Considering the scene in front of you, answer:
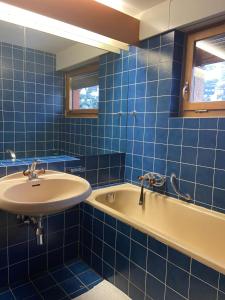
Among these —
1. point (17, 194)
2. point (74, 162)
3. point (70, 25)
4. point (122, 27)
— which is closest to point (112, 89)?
point (122, 27)

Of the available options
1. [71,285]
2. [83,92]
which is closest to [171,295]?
[71,285]

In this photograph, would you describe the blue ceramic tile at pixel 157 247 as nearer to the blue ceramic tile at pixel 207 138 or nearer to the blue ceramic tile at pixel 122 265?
the blue ceramic tile at pixel 122 265

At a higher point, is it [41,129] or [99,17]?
[99,17]

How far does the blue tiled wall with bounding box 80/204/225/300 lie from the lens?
1118 mm

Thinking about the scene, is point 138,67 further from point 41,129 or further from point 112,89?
point 41,129

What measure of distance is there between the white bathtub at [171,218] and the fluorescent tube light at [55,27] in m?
1.36

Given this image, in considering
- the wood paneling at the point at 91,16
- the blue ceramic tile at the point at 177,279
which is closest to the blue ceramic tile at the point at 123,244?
the blue ceramic tile at the point at 177,279

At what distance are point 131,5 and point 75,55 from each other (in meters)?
0.63

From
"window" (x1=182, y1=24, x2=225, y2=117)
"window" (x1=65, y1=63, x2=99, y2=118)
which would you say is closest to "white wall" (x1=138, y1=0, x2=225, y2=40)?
"window" (x1=182, y1=24, x2=225, y2=117)

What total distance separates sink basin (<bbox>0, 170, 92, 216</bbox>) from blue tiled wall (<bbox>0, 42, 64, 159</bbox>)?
0.27 metres

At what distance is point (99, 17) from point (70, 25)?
26 cm

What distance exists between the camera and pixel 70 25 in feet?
5.70

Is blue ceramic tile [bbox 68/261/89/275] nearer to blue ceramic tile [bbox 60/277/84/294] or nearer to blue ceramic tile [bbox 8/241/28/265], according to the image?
blue ceramic tile [bbox 60/277/84/294]

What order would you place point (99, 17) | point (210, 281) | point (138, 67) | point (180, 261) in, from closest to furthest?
point (210, 281) < point (180, 261) < point (99, 17) < point (138, 67)
